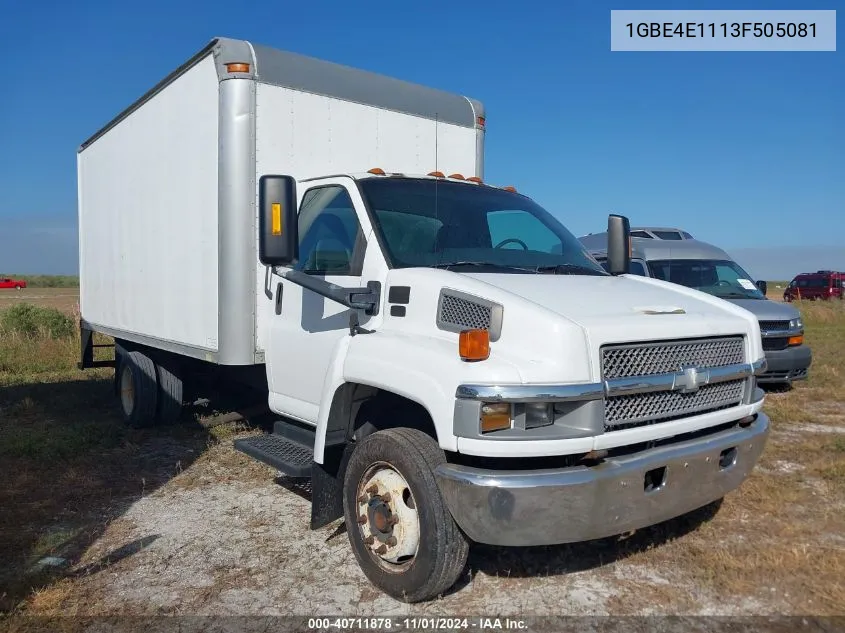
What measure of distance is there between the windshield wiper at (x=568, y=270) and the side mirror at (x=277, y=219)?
1.50 meters

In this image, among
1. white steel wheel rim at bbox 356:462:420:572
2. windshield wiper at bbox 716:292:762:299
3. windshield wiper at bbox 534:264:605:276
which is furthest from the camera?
windshield wiper at bbox 716:292:762:299

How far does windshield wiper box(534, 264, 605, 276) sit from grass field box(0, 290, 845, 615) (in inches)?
66.3

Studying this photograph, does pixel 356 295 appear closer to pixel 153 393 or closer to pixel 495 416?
pixel 495 416

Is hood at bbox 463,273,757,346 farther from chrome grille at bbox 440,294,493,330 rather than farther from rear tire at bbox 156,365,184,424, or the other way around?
rear tire at bbox 156,365,184,424

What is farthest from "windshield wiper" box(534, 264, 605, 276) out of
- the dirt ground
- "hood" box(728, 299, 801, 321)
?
the dirt ground

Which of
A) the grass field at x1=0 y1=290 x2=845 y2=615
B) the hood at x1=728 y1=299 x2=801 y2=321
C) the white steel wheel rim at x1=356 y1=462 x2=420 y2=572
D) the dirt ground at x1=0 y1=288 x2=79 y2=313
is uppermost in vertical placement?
the hood at x1=728 y1=299 x2=801 y2=321

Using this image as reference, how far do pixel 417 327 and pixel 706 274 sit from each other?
855cm

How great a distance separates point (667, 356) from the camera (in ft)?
11.7

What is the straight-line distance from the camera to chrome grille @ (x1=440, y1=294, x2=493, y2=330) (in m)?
3.47

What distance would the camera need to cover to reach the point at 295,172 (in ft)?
17.8


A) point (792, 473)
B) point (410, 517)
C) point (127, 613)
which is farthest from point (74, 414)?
point (792, 473)

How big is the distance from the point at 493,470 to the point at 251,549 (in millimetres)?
1986

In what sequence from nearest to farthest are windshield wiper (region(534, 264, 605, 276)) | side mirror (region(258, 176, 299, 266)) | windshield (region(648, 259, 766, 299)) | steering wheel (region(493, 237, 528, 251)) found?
1. side mirror (region(258, 176, 299, 266))
2. windshield wiper (region(534, 264, 605, 276))
3. steering wheel (region(493, 237, 528, 251))
4. windshield (region(648, 259, 766, 299))

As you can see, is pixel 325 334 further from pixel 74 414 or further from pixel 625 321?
pixel 74 414
